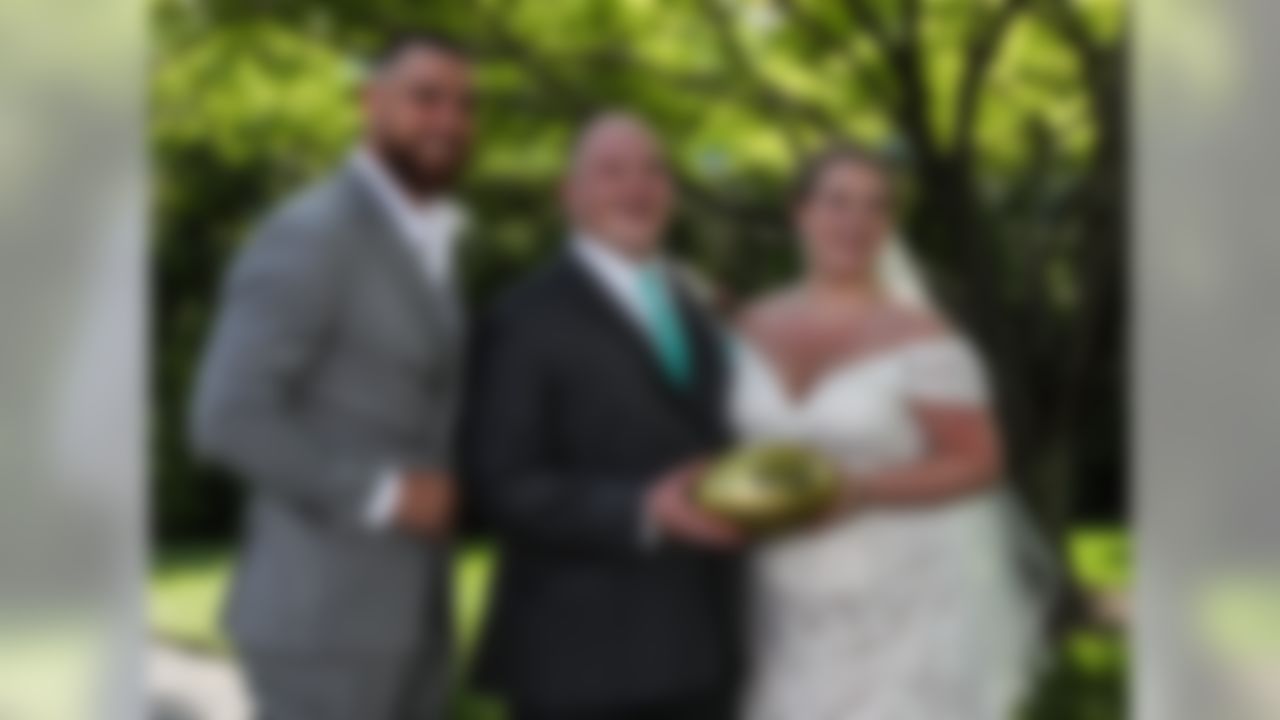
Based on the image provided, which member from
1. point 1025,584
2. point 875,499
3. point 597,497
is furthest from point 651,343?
point 1025,584

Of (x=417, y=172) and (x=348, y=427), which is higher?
(x=417, y=172)

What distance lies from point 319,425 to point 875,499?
1.70 feet

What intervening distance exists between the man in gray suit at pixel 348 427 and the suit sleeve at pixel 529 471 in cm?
3

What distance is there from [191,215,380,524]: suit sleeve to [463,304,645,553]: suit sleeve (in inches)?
4.2

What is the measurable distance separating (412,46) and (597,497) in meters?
0.45

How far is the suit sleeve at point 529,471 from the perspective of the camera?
1.60 m

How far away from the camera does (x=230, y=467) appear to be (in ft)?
5.19

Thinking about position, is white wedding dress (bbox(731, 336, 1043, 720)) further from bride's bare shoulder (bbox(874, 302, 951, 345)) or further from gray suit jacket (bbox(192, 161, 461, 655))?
gray suit jacket (bbox(192, 161, 461, 655))

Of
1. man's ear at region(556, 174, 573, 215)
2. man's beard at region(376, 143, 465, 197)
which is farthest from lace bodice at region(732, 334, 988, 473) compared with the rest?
man's beard at region(376, 143, 465, 197)

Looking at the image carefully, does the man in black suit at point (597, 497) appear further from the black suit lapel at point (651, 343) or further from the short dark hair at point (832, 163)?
the short dark hair at point (832, 163)

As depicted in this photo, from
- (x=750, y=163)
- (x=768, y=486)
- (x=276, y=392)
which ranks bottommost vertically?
(x=768, y=486)

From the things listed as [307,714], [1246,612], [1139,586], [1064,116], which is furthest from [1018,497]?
[307,714]

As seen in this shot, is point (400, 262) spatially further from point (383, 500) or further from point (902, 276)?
point (902, 276)

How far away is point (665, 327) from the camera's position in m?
1.62
